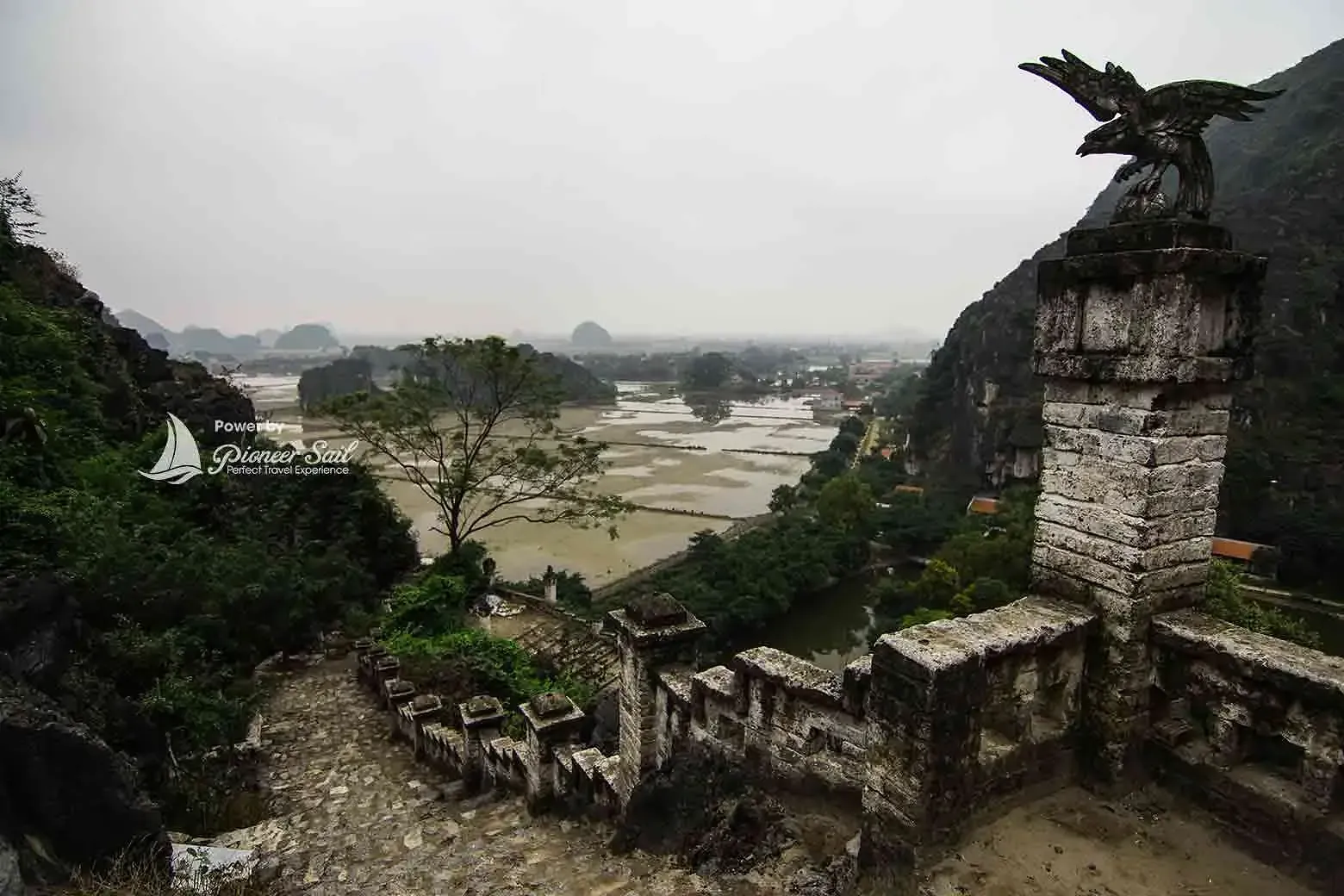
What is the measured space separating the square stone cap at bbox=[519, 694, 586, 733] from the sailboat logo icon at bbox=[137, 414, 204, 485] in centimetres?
945

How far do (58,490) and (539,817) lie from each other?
7290mm

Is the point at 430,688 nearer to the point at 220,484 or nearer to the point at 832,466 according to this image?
the point at 220,484

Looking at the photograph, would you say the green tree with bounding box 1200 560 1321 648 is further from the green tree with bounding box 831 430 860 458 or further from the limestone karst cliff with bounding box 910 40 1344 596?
the green tree with bounding box 831 430 860 458

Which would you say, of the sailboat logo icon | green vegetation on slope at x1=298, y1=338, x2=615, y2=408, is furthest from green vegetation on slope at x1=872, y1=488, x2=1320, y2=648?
green vegetation on slope at x1=298, y1=338, x2=615, y2=408

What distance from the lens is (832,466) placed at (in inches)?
1671

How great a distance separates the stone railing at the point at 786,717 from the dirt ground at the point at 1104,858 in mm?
732

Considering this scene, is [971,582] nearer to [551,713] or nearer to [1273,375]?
[551,713]

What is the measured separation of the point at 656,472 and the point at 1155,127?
41125mm

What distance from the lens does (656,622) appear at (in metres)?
5.32

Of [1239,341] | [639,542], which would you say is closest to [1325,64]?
[639,542]

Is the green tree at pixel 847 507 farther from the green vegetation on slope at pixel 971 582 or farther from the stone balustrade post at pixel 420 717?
the stone balustrade post at pixel 420 717

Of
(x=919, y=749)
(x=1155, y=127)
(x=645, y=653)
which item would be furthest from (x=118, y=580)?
(x=1155, y=127)

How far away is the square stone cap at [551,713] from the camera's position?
6.66m

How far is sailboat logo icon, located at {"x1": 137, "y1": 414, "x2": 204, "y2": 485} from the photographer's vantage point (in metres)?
12.7
